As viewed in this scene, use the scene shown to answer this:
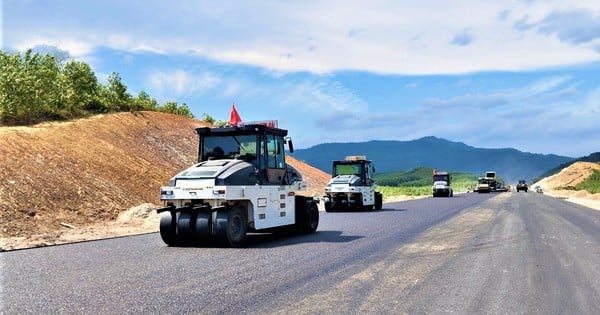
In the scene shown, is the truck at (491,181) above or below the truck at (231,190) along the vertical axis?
above

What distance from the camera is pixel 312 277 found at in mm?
8312

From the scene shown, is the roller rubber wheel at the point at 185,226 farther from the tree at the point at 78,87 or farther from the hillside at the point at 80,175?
the tree at the point at 78,87

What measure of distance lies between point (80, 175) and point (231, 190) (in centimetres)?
1458

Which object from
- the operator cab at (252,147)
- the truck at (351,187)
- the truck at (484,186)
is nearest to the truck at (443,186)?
the truck at (484,186)

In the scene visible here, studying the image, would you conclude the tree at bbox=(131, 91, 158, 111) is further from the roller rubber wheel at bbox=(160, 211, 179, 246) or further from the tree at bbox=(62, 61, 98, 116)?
the roller rubber wheel at bbox=(160, 211, 179, 246)

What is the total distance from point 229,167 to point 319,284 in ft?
17.7

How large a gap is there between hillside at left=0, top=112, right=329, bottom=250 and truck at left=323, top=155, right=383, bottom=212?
343 inches

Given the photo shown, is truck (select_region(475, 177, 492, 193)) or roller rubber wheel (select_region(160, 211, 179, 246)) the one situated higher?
truck (select_region(475, 177, 492, 193))

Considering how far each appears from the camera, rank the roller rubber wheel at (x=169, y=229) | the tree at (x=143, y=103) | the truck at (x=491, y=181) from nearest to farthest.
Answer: the roller rubber wheel at (x=169, y=229), the tree at (x=143, y=103), the truck at (x=491, y=181)

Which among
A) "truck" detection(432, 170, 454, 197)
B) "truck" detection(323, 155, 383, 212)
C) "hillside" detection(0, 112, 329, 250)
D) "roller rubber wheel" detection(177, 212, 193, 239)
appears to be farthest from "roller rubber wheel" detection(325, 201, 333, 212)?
"truck" detection(432, 170, 454, 197)

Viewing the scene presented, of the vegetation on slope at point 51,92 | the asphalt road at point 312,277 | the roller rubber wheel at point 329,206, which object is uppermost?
the vegetation on slope at point 51,92

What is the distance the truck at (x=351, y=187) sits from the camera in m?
27.0

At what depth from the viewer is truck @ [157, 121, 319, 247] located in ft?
39.6

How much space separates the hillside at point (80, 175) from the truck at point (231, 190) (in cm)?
394
